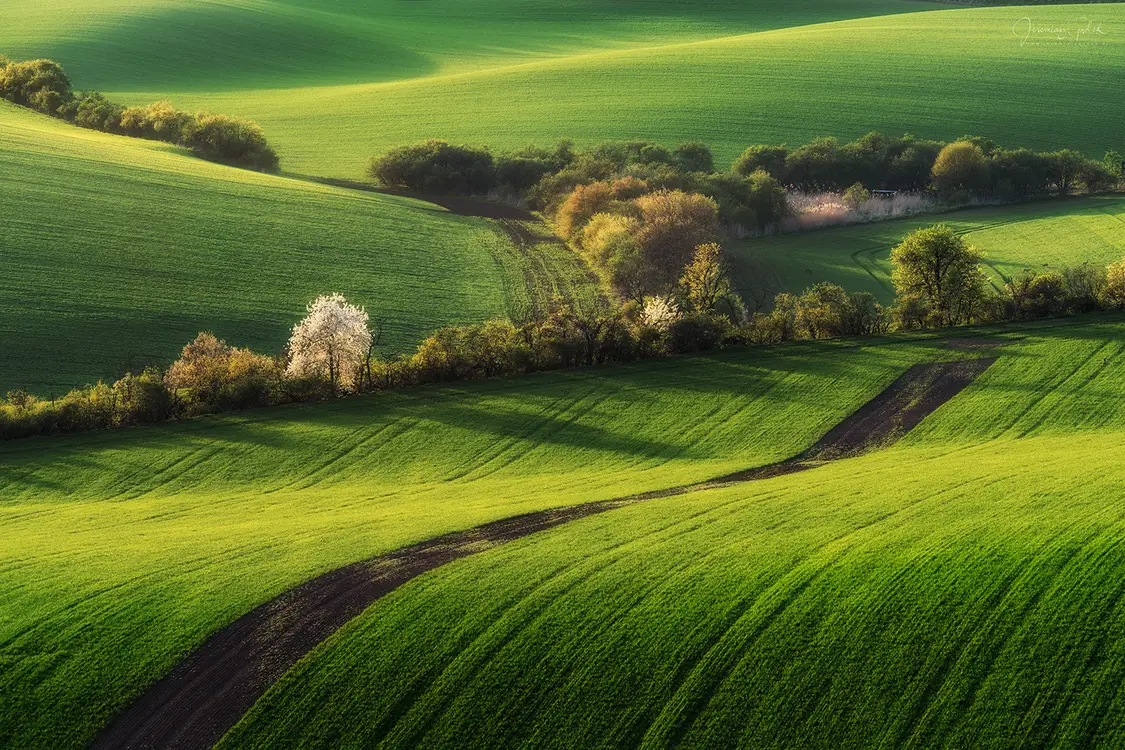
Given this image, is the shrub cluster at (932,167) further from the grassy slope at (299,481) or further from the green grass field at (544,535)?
the green grass field at (544,535)

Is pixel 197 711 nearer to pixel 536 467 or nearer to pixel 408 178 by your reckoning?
pixel 536 467

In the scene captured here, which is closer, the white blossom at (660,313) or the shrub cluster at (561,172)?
the white blossom at (660,313)

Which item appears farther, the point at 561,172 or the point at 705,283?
the point at 561,172

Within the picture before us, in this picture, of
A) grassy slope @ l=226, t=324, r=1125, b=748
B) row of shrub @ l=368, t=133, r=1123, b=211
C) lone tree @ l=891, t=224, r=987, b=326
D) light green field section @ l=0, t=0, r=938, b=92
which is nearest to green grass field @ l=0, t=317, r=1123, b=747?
grassy slope @ l=226, t=324, r=1125, b=748

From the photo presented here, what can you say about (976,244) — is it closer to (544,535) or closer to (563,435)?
(563,435)

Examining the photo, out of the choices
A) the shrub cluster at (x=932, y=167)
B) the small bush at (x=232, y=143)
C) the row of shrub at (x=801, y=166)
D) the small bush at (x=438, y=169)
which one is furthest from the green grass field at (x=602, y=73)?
the shrub cluster at (x=932, y=167)

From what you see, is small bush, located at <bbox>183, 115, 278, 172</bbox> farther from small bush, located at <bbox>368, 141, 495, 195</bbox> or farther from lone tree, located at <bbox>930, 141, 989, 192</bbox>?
lone tree, located at <bbox>930, 141, 989, 192</bbox>

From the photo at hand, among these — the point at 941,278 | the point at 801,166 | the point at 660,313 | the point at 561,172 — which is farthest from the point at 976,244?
the point at 660,313
